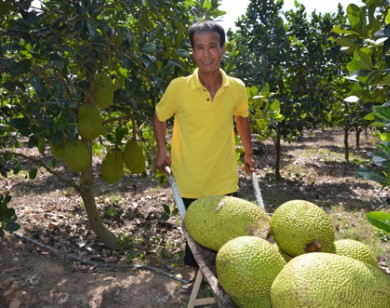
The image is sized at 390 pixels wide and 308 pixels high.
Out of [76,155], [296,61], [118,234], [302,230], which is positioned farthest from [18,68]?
[296,61]

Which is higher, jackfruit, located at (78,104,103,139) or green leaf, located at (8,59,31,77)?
green leaf, located at (8,59,31,77)

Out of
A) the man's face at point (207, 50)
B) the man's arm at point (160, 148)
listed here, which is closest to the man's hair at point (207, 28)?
the man's face at point (207, 50)

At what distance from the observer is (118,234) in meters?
4.14

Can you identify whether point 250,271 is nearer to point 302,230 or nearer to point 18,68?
point 302,230

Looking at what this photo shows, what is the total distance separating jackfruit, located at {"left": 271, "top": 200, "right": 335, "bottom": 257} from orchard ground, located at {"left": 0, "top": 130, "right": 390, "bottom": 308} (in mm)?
253

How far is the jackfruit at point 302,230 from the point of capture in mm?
1393

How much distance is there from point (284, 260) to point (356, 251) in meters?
0.26

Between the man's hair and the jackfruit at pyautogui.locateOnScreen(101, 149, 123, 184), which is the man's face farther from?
the jackfruit at pyautogui.locateOnScreen(101, 149, 123, 184)

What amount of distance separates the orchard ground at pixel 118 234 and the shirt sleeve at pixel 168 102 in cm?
72

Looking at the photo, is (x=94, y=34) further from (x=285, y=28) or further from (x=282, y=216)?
(x=285, y=28)

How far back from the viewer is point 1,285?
2.93m

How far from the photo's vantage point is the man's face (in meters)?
2.14

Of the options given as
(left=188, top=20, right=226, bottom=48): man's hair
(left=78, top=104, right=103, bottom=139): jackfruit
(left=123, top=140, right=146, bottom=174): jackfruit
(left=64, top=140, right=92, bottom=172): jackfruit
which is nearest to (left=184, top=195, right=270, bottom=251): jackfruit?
(left=188, top=20, right=226, bottom=48): man's hair

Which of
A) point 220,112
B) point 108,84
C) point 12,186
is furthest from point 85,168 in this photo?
point 12,186
